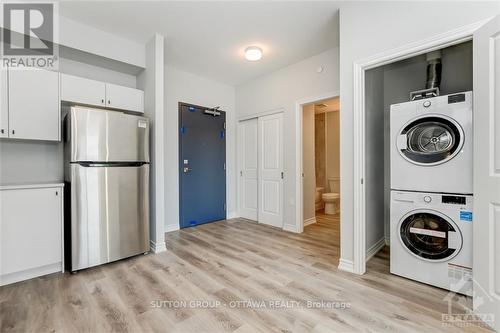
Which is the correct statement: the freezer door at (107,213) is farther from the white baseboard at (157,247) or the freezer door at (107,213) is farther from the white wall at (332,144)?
the white wall at (332,144)

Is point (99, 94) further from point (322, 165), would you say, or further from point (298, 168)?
point (322, 165)

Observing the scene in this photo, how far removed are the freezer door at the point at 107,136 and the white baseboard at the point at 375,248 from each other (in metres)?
2.87

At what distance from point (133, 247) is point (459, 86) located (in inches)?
160

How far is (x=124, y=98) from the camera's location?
2.91 m

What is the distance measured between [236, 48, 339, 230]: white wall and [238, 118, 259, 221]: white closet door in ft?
1.01

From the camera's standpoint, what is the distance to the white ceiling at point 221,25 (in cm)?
234

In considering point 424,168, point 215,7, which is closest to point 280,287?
point 424,168

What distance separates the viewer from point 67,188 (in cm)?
242

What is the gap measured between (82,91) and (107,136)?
675 mm

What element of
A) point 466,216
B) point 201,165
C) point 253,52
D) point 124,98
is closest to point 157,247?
point 201,165

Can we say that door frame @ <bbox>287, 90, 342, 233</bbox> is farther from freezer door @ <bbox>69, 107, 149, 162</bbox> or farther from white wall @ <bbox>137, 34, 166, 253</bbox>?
freezer door @ <bbox>69, 107, 149, 162</bbox>

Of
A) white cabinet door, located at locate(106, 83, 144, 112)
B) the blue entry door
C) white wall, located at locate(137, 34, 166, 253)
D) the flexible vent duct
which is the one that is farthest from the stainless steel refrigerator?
the flexible vent duct

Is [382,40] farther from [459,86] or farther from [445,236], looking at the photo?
[445,236]

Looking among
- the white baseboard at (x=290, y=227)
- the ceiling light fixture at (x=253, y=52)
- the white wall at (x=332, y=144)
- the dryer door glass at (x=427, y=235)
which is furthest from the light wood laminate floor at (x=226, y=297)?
the white wall at (x=332, y=144)
